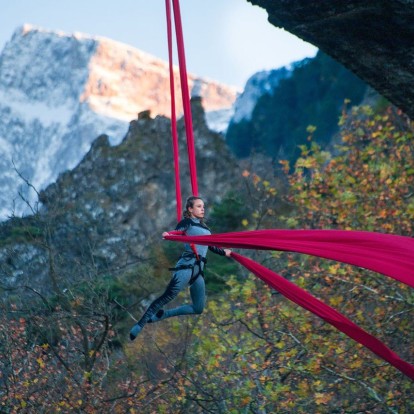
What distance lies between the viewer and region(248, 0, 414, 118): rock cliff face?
24.8 ft

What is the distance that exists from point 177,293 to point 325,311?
108 cm

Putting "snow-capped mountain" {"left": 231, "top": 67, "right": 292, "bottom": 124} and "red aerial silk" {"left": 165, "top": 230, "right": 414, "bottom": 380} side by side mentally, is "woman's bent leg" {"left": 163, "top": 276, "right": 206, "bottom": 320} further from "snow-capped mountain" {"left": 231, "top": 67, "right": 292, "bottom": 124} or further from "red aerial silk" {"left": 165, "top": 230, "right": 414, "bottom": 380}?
"snow-capped mountain" {"left": 231, "top": 67, "right": 292, "bottom": 124}

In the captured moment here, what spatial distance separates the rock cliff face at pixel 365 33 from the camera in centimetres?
757

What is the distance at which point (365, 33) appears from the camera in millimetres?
8008

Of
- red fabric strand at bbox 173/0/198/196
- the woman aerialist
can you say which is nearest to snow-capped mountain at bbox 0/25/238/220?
red fabric strand at bbox 173/0/198/196

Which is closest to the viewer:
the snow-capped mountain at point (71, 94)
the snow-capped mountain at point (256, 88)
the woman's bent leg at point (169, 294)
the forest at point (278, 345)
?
the woman's bent leg at point (169, 294)

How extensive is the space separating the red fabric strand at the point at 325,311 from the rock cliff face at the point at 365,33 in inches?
116

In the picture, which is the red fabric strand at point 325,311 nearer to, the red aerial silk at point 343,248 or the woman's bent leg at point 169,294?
the red aerial silk at point 343,248

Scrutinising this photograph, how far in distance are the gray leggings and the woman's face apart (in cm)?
40

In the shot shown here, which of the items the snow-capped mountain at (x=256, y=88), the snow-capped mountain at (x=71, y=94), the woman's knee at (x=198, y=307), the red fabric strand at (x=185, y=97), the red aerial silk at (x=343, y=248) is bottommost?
the woman's knee at (x=198, y=307)

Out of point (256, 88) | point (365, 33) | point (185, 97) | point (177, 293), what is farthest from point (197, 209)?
point (256, 88)

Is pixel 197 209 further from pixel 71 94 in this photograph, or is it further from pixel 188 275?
pixel 71 94

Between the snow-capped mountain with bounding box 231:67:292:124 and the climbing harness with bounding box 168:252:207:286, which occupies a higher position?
the snow-capped mountain with bounding box 231:67:292:124

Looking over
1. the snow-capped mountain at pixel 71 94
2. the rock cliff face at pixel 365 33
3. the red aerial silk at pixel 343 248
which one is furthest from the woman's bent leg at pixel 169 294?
the snow-capped mountain at pixel 71 94
